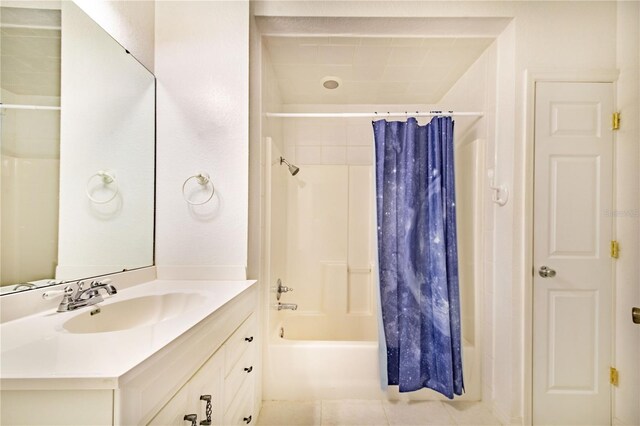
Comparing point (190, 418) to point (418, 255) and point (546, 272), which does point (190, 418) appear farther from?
point (546, 272)

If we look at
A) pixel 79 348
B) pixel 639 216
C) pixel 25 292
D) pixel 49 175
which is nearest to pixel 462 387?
pixel 639 216

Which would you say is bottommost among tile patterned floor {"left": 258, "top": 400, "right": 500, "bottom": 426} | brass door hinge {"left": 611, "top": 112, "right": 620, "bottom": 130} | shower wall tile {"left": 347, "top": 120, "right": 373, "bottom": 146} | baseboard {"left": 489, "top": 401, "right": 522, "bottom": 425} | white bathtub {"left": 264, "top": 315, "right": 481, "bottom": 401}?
tile patterned floor {"left": 258, "top": 400, "right": 500, "bottom": 426}

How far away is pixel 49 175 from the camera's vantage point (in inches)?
38.9

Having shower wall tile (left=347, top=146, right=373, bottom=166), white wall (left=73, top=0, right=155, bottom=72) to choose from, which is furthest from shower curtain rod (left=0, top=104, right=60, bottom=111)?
shower wall tile (left=347, top=146, right=373, bottom=166)

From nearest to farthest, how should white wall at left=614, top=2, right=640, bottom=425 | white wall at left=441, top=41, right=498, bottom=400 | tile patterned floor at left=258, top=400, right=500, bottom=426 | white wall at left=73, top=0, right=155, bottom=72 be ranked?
white wall at left=73, top=0, right=155, bottom=72, white wall at left=614, top=2, right=640, bottom=425, tile patterned floor at left=258, top=400, right=500, bottom=426, white wall at left=441, top=41, right=498, bottom=400

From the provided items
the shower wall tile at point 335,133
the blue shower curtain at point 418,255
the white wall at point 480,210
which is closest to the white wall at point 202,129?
the blue shower curtain at point 418,255

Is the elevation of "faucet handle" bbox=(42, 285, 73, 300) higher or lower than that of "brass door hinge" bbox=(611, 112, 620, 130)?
lower

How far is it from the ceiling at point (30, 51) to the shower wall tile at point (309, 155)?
71.3 inches

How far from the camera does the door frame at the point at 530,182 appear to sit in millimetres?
1554

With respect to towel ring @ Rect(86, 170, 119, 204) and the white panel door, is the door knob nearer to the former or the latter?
the white panel door

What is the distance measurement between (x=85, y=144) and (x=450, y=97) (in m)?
2.53

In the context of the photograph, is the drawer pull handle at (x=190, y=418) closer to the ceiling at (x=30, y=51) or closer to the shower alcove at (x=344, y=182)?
the shower alcove at (x=344, y=182)

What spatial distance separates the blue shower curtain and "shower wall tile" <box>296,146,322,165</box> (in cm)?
95

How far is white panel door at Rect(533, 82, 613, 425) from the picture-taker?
5.12ft
